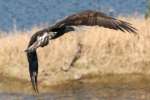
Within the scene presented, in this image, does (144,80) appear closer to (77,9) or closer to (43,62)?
(43,62)

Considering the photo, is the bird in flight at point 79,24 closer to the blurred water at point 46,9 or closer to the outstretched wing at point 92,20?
the outstretched wing at point 92,20

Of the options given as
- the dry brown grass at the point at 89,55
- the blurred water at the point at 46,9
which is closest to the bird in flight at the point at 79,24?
the dry brown grass at the point at 89,55

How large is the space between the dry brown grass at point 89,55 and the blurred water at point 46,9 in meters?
2.62

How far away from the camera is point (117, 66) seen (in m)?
16.9

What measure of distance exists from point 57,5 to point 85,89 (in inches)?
317

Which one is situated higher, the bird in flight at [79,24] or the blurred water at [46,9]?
the blurred water at [46,9]

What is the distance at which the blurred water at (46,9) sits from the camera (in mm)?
21594

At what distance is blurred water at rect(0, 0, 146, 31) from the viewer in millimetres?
21594

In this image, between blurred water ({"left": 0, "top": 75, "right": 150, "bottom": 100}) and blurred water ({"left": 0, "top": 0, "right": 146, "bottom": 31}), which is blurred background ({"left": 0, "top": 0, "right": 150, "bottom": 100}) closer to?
blurred water ({"left": 0, "top": 75, "right": 150, "bottom": 100})

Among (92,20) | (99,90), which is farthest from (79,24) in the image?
(99,90)

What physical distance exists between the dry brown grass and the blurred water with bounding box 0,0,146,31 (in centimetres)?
262

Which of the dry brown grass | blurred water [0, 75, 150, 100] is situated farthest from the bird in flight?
the dry brown grass

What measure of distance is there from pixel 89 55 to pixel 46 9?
6.66 m

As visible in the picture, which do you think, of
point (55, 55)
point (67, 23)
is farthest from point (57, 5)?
point (67, 23)
